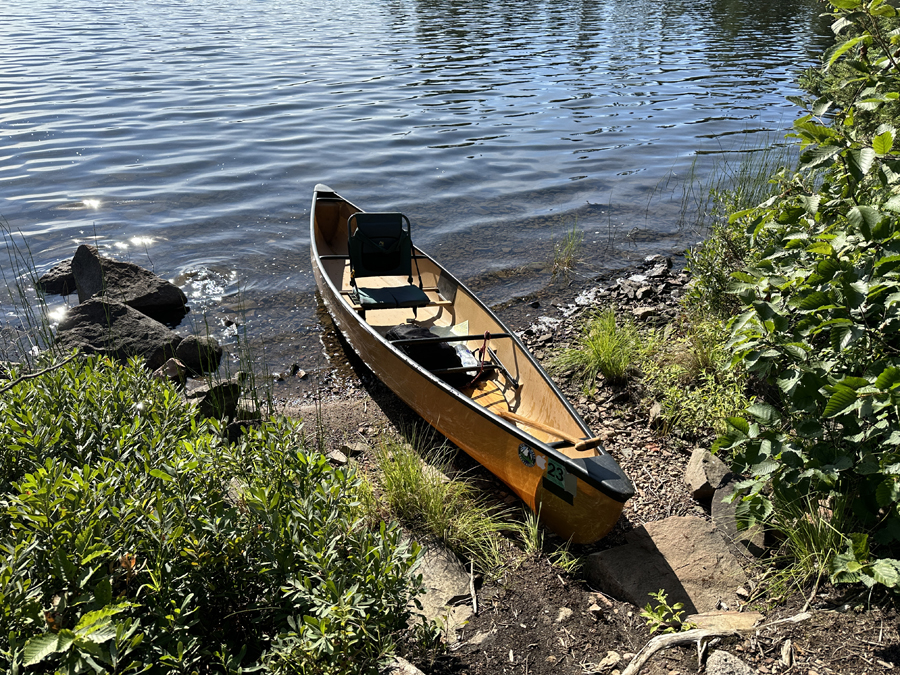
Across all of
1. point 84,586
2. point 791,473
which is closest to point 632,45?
point 791,473

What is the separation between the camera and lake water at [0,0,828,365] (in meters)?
10.9

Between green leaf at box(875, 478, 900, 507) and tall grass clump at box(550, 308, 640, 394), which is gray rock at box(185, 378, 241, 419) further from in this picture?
green leaf at box(875, 478, 900, 507)

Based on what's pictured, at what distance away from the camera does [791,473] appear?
3.40 meters

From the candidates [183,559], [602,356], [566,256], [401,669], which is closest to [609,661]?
[401,669]

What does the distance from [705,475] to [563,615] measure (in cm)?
162

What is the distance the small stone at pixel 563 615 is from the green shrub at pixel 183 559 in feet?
4.28

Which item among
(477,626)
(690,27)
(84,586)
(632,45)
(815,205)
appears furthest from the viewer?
(690,27)

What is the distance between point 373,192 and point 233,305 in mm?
5044

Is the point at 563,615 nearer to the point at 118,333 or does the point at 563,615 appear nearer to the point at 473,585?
the point at 473,585

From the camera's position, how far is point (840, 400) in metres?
2.84

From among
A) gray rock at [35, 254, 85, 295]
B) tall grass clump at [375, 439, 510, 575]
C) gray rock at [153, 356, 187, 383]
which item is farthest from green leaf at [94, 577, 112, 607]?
gray rock at [35, 254, 85, 295]

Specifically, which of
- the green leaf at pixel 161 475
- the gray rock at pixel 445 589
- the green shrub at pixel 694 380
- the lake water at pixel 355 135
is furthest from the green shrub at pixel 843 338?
the lake water at pixel 355 135

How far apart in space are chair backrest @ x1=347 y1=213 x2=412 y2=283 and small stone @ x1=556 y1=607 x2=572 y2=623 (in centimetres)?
511

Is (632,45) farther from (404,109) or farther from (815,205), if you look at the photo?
(815,205)
